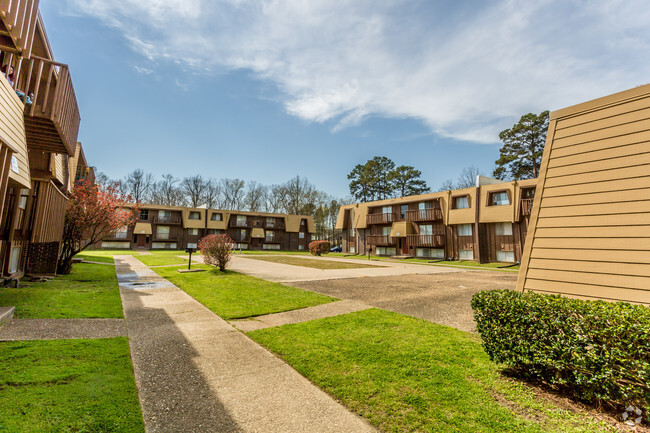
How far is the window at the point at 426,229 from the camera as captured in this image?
101 ft

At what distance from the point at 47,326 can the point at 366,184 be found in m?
51.6

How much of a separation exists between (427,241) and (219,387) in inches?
1140

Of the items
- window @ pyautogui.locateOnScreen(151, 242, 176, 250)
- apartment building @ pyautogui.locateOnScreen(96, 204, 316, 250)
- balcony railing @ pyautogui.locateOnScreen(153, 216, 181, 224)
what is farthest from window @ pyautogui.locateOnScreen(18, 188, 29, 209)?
window @ pyautogui.locateOnScreen(151, 242, 176, 250)

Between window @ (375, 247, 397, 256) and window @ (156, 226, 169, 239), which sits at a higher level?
window @ (156, 226, 169, 239)

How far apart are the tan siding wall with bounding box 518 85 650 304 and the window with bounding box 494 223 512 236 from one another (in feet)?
76.2

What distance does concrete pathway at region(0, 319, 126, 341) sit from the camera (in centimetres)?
436

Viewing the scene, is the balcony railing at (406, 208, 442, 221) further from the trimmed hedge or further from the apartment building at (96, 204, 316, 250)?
the trimmed hedge

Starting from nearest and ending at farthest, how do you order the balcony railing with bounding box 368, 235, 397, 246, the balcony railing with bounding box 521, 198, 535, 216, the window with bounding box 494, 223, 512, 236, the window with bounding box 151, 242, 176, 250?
the balcony railing with bounding box 521, 198, 535, 216, the window with bounding box 494, 223, 512, 236, the balcony railing with bounding box 368, 235, 397, 246, the window with bounding box 151, 242, 176, 250

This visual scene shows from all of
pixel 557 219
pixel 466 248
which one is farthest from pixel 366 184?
pixel 557 219

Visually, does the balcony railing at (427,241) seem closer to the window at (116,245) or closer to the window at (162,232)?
the window at (162,232)

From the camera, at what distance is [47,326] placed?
15.9 feet

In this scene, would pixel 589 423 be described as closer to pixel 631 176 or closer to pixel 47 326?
pixel 631 176

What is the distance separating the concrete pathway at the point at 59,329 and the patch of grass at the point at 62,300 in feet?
1.28

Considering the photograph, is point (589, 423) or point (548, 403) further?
point (548, 403)
